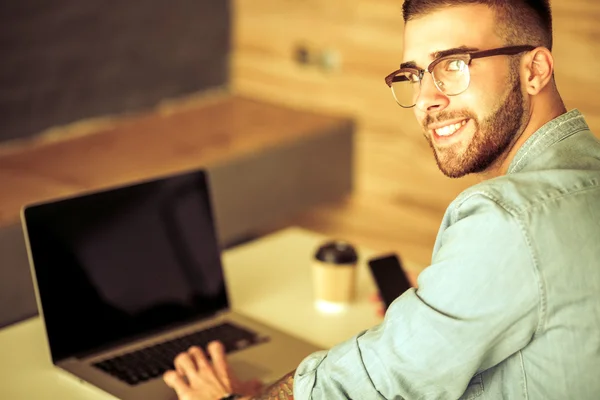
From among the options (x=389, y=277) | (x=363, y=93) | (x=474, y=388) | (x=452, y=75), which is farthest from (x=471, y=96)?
(x=363, y=93)

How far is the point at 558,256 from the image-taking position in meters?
1.02

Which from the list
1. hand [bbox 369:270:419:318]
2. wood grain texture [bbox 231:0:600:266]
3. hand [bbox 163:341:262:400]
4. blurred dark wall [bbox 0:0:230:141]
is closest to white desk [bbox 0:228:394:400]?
hand [bbox 369:270:419:318]

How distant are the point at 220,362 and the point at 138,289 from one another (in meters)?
0.27

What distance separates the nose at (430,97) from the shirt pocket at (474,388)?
396 mm

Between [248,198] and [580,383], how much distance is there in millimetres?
1789

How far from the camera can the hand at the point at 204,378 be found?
4.36 ft

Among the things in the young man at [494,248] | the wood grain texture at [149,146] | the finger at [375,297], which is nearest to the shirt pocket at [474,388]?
the young man at [494,248]

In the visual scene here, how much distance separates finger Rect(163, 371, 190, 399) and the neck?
0.59 metres

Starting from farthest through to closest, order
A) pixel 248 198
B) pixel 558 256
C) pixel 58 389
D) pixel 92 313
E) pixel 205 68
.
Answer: pixel 205 68 → pixel 248 198 → pixel 92 313 → pixel 58 389 → pixel 558 256

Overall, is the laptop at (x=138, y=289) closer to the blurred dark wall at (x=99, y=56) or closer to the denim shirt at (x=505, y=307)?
the denim shirt at (x=505, y=307)

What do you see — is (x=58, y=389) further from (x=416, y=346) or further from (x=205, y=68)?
(x=205, y=68)

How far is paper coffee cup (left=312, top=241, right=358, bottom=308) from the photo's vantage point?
5.44 ft

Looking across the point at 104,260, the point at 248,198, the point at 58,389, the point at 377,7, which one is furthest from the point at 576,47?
the point at 58,389

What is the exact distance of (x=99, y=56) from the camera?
2.90 m
